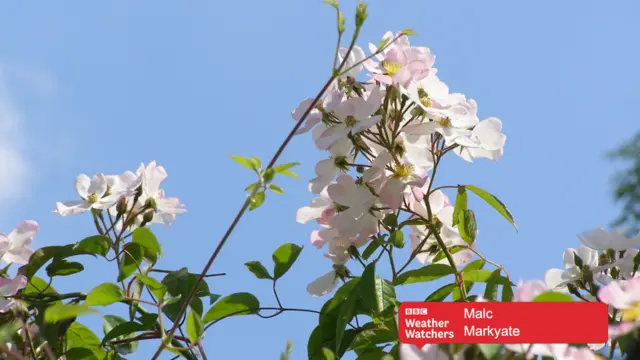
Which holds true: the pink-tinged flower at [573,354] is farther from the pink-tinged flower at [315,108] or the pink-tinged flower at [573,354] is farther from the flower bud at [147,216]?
the flower bud at [147,216]

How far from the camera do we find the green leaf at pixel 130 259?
110 cm

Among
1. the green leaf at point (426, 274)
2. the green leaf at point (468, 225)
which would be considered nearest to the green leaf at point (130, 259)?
the green leaf at point (426, 274)

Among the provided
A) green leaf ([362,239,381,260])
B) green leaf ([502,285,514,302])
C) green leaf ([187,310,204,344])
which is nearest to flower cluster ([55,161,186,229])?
green leaf ([362,239,381,260])

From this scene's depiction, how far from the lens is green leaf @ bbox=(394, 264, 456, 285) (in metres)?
1.07

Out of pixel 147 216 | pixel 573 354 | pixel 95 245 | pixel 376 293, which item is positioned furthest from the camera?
pixel 147 216

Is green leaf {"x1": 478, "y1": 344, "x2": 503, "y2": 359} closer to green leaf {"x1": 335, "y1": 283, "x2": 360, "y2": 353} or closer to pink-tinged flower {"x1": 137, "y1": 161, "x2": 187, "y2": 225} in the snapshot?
green leaf {"x1": 335, "y1": 283, "x2": 360, "y2": 353}

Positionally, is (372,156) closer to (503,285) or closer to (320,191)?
(320,191)

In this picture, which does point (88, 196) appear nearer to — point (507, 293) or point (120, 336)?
point (120, 336)

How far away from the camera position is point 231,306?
1.07 m

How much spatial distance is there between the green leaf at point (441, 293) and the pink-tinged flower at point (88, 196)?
0.54 m

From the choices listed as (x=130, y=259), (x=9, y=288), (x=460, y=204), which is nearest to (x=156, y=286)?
(x=130, y=259)

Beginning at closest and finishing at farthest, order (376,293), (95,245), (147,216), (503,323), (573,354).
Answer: (573,354)
(503,323)
(376,293)
(95,245)
(147,216)

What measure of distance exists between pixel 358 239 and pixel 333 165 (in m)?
0.13

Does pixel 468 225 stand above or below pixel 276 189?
above
